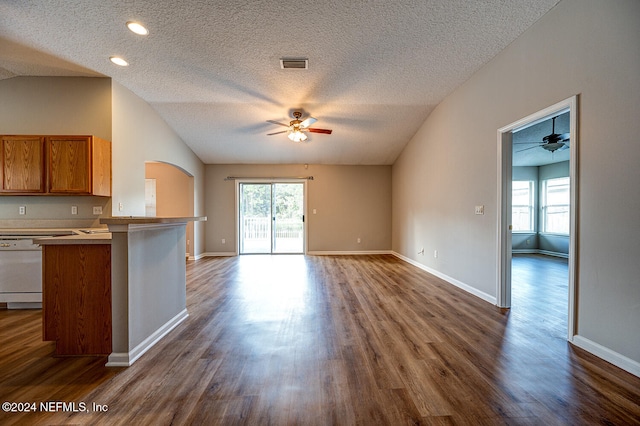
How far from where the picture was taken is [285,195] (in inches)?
283

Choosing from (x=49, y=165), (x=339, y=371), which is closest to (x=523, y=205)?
(x=339, y=371)

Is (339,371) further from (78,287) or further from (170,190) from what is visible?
(170,190)

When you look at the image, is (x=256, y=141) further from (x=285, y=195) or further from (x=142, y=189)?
(x=142, y=189)

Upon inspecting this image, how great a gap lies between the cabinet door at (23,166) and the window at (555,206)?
35.4 feet

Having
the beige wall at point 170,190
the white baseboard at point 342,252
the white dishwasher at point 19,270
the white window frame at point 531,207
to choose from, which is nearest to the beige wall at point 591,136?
the white baseboard at point 342,252

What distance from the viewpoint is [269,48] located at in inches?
118

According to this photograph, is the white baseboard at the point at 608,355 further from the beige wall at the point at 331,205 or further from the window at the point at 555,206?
the window at the point at 555,206

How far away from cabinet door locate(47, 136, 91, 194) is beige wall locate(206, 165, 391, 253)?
3629mm

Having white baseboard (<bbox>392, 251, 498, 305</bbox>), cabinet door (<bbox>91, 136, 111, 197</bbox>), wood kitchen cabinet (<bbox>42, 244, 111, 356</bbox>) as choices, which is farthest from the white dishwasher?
white baseboard (<bbox>392, 251, 498, 305</bbox>)

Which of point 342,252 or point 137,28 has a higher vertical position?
point 137,28

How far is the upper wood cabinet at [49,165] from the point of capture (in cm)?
340

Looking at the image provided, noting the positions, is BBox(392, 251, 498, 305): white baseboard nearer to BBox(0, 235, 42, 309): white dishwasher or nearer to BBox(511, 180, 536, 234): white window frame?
BBox(511, 180, 536, 234): white window frame

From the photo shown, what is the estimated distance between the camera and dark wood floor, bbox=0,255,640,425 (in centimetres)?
146

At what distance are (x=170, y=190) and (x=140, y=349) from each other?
209 inches
